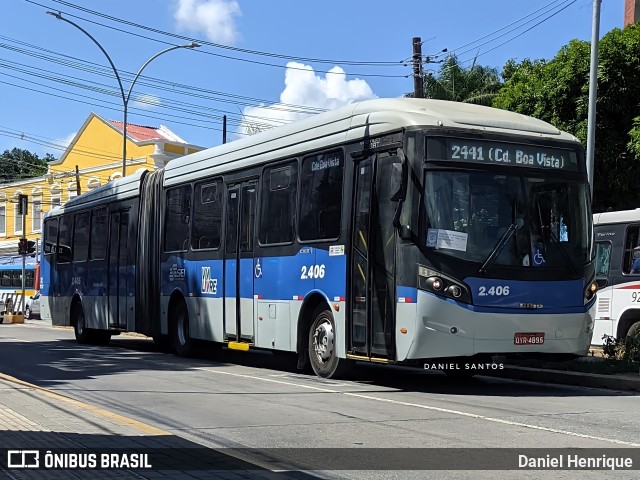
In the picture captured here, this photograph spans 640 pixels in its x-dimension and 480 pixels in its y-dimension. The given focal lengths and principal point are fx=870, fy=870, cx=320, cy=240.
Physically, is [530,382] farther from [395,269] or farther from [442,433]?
[442,433]

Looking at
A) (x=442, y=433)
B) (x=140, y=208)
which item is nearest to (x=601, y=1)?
(x=140, y=208)

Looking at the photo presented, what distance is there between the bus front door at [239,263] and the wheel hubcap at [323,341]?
215 centimetres

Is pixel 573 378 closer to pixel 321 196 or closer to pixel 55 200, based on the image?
pixel 321 196

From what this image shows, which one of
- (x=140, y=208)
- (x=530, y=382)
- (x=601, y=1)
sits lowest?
(x=530, y=382)

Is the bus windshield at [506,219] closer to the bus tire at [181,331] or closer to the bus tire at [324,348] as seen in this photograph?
the bus tire at [324,348]

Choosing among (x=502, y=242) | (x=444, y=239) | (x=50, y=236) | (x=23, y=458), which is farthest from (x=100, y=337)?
(x=23, y=458)

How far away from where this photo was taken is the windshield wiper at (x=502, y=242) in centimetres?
1095

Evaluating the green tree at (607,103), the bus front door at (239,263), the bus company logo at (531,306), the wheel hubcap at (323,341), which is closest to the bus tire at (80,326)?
the bus front door at (239,263)

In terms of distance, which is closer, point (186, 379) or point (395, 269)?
point (395, 269)

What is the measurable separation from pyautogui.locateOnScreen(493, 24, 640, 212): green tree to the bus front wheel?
11755 millimetres

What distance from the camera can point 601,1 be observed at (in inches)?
687

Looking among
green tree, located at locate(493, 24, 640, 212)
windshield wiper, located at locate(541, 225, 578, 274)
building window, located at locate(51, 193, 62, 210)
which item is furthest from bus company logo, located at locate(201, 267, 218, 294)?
building window, located at locate(51, 193, 62, 210)

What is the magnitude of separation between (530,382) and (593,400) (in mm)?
2429

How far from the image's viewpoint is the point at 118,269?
68.0ft
